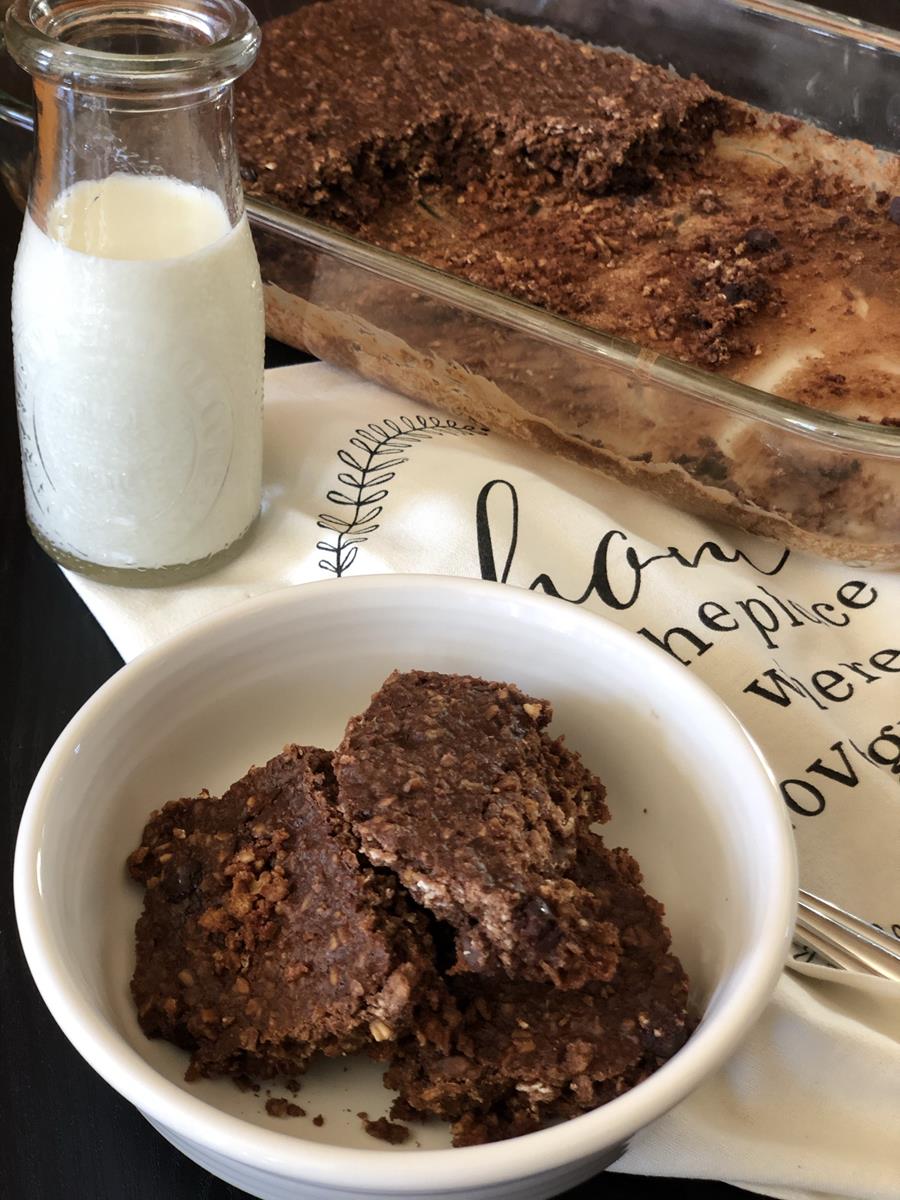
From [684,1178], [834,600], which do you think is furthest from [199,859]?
[834,600]

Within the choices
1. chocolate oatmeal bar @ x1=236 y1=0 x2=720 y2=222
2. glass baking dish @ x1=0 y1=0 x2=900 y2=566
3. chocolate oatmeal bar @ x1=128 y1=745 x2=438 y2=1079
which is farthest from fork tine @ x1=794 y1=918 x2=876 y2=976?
chocolate oatmeal bar @ x1=236 y1=0 x2=720 y2=222

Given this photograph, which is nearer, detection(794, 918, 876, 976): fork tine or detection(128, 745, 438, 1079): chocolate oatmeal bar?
detection(128, 745, 438, 1079): chocolate oatmeal bar

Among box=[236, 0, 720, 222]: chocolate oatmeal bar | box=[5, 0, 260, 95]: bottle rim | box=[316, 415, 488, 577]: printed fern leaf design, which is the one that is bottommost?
box=[316, 415, 488, 577]: printed fern leaf design

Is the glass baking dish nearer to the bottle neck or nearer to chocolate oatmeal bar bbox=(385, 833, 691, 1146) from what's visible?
the bottle neck

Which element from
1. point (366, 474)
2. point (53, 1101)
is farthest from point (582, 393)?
point (53, 1101)

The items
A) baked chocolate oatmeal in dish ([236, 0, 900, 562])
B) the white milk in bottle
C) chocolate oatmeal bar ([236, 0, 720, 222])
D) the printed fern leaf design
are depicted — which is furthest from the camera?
chocolate oatmeal bar ([236, 0, 720, 222])

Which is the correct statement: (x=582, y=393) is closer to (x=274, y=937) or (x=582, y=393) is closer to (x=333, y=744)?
(x=333, y=744)

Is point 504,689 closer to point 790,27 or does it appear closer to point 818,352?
point 818,352
